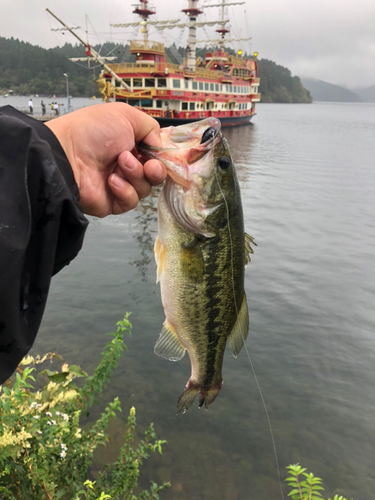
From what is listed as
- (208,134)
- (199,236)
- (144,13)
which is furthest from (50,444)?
(144,13)

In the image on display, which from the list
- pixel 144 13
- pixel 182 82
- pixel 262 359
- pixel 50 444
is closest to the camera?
pixel 50 444

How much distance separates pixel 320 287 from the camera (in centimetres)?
892

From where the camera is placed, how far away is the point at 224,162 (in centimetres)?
225

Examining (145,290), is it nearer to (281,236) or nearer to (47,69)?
(281,236)

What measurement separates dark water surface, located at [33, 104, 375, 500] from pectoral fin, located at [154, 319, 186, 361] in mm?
2697

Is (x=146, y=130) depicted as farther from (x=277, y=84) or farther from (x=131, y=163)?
(x=277, y=84)

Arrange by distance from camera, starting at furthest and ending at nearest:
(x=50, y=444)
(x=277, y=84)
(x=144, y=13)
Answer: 1. (x=277, y=84)
2. (x=144, y=13)
3. (x=50, y=444)

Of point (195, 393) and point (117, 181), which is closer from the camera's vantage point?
point (117, 181)

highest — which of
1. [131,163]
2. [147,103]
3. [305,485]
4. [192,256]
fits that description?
[147,103]

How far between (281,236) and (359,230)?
3185 mm

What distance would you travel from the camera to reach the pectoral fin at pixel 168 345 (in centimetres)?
253

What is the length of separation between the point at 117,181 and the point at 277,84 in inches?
7255

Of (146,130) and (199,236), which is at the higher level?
(146,130)

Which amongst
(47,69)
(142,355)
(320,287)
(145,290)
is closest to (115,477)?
(142,355)
